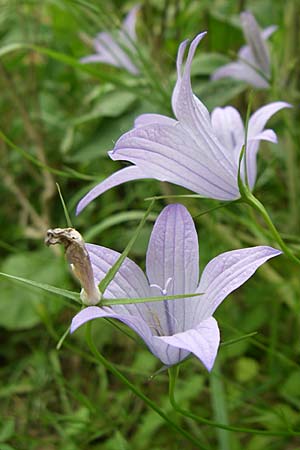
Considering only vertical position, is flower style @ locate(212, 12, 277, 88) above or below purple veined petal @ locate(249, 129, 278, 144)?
above

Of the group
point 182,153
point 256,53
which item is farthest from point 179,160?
point 256,53

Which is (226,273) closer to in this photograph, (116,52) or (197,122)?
(197,122)

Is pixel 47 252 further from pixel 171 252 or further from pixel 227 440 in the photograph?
pixel 171 252

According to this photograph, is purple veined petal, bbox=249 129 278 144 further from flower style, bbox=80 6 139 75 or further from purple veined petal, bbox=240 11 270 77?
flower style, bbox=80 6 139 75

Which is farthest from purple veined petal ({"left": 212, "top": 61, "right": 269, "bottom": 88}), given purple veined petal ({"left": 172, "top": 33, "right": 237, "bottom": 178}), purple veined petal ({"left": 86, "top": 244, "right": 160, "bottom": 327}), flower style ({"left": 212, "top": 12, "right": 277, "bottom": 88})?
purple veined petal ({"left": 86, "top": 244, "right": 160, "bottom": 327})

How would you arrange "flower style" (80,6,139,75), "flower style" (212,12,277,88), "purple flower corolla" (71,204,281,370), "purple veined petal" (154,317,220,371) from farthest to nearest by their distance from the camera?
1. "flower style" (80,6,139,75)
2. "flower style" (212,12,277,88)
3. "purple flower corolla" (71,204,281,370)
4. "purple veined petal" (154,317,220,371)

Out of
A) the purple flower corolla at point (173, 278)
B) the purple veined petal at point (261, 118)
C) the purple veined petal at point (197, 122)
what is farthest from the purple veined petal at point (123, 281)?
the purple veined petal at point (261, 118)

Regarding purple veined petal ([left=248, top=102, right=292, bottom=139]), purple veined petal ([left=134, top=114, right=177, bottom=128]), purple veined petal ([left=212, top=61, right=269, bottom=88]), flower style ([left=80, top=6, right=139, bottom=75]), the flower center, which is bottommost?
the flower center
